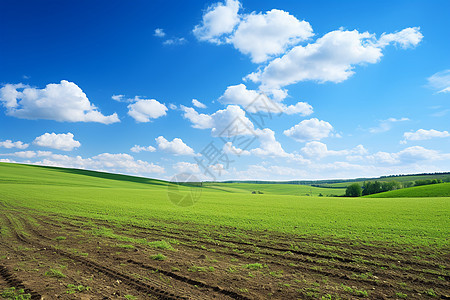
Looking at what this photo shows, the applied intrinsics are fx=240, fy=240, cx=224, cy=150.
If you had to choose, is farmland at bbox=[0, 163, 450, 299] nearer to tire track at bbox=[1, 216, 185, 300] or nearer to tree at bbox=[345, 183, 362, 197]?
tire track at bbox=[1, 216, 185, 300]

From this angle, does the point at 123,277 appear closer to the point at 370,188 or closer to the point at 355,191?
the point at 355,191

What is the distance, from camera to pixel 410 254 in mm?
12312

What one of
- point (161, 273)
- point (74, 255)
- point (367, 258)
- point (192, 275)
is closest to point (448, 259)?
point (367, 258)

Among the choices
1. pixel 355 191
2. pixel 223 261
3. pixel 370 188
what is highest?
pixel 223 261

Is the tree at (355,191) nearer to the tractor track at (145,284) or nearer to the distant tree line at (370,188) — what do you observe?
the distant tree line at (370,188)

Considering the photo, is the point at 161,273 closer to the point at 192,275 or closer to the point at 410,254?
the point at 192,275

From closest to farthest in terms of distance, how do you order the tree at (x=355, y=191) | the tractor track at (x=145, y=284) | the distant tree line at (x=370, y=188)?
the tractor track at (x=145, y=284), the tree at (x=355, y=191), the distant tree line at (x=370, y=188)

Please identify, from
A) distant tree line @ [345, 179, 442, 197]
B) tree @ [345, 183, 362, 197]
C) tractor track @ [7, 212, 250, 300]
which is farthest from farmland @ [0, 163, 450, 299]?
distant tree line @ [345, 179, 442, 197]

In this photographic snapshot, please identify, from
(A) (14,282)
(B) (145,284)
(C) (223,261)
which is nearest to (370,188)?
(C) (223,261)

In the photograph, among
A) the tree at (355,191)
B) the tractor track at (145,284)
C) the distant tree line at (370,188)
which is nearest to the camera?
the tractor track at (145,284)

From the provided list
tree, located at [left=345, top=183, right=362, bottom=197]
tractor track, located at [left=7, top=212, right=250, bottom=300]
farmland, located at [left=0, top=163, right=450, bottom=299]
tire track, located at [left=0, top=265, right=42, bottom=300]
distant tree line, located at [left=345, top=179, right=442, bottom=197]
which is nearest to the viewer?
tire track, located at [left=0, top=265, right=42, bottom=300]

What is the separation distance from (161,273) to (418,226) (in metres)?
20.5

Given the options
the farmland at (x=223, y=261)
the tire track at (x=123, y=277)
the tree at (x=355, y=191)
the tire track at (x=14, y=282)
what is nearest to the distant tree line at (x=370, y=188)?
the tree at (x=355, y=191)

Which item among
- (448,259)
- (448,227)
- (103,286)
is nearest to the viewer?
(103,286)
